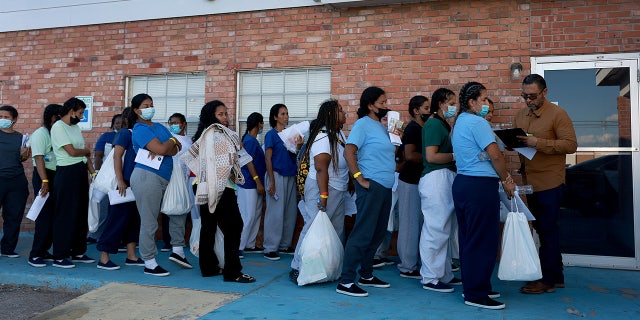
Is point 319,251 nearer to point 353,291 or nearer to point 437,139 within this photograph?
point 353,291

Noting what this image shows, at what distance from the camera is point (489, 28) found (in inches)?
239

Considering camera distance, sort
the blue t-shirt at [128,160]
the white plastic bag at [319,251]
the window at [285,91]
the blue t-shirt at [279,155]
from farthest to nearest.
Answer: the window at [285,91] → the blue t-shirt at [279,155] → the blue t-shirt at [128,160] → the white plastic bag at [319,251]

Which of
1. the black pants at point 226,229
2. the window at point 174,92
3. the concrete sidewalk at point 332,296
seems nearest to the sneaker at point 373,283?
the concrete sidewalk at point 332,296

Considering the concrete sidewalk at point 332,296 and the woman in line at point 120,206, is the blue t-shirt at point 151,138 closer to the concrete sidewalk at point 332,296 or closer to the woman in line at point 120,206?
the woman in line at point 120,206

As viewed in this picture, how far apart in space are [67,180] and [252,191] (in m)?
2.04

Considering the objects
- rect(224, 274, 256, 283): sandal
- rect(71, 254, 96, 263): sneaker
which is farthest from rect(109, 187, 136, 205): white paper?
rect(224, 274, 256, 283): sandal

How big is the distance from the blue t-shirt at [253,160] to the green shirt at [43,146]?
7.20 ft

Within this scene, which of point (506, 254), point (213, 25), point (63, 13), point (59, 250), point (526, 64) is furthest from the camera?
point (63, 13)

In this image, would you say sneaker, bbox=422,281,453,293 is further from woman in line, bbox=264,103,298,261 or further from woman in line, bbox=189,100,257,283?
woman in line, bbox=264,103,298,261

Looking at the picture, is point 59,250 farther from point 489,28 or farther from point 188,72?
point 489,28

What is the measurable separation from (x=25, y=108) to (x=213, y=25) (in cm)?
338

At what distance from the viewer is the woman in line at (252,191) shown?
6207 mm

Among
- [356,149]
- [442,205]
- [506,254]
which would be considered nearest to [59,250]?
[356,149]

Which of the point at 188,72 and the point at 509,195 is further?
the point at 188,72
